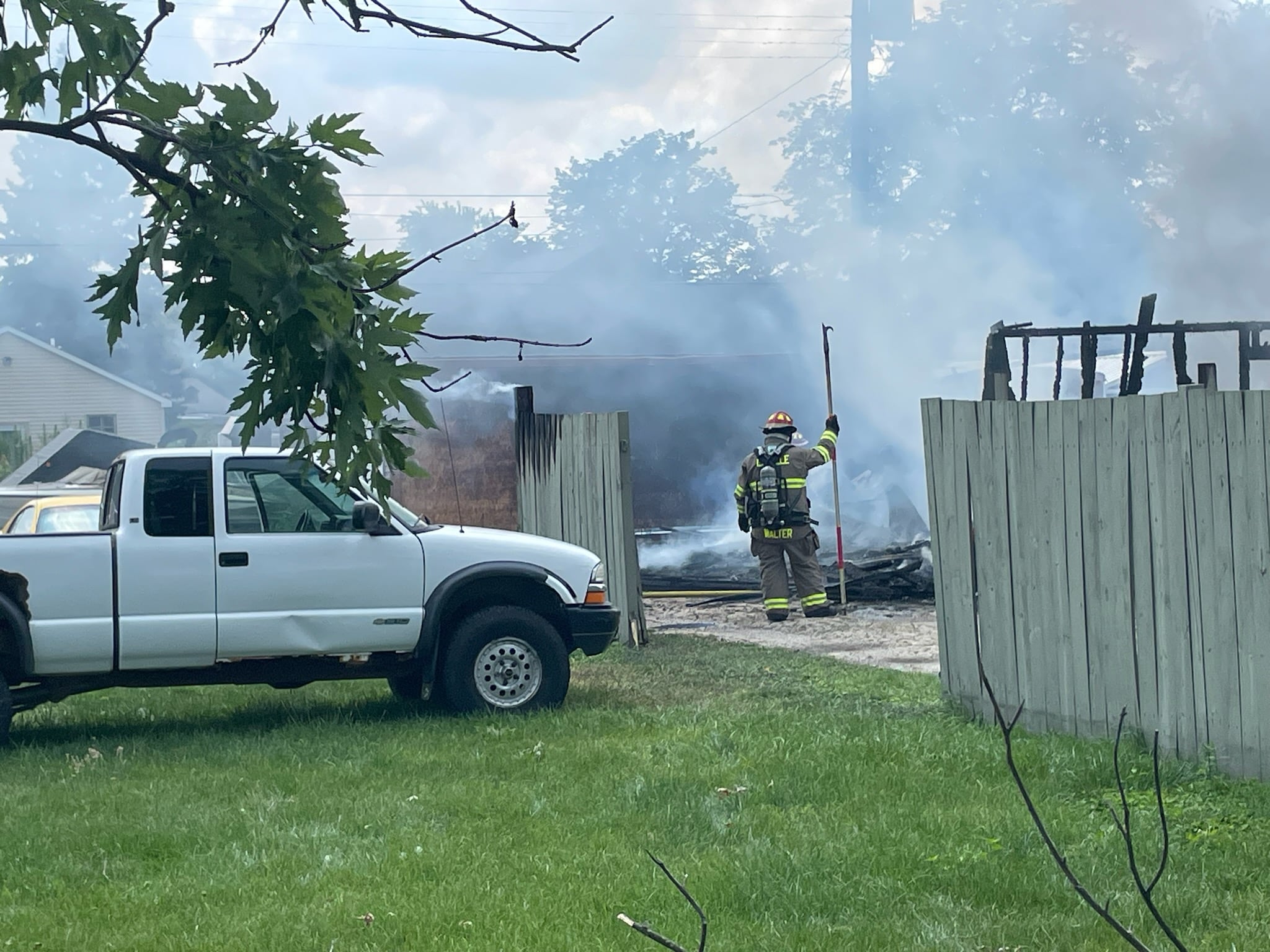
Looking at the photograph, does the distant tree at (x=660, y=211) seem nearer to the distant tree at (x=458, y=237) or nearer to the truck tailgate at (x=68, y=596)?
the distant tree at (x=458, y=237)

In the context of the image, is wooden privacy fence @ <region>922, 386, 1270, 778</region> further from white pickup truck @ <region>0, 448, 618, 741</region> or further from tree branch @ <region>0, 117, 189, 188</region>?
tree branch @ <region>0, 117, 189, 188</region>

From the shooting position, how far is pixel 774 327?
29.1 m

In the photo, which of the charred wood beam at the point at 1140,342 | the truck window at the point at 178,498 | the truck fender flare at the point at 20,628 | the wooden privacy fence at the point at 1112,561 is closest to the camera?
the wooden privacy fence at the point at 1112,561

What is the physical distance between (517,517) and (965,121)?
19.6 meters

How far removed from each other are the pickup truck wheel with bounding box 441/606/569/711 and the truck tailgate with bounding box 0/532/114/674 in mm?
1975

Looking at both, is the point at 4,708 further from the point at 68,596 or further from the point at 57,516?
the point at 57,516

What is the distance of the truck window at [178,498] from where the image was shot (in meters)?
8.48

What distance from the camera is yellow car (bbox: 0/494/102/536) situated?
11.4 m

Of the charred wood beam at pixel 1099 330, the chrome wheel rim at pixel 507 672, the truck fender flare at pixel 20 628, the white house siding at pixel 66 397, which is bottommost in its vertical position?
the chrome wheel rim at pixel 507 672

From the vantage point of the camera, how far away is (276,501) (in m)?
8.74

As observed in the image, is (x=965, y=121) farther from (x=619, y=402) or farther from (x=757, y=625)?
(x=757, y=625)

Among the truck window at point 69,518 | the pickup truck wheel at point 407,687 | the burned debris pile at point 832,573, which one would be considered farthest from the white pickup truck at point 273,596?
the burned debris pile at point 832,573

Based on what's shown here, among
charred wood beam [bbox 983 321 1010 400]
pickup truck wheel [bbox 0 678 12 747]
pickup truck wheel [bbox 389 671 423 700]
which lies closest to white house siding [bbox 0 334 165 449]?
charred wood beam [bbox 983 321 1010 400]

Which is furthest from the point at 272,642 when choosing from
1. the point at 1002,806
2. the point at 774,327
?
the point at 774,327
